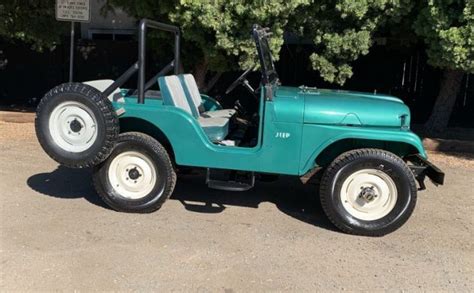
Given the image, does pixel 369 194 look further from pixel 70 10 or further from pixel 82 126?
pixel 70 10

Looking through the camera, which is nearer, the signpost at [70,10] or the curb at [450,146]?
the curb at [450,146]

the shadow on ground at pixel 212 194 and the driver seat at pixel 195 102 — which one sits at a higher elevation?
the driver seat at pixel 195 102

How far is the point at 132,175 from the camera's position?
5.05 metres

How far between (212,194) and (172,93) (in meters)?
1.29

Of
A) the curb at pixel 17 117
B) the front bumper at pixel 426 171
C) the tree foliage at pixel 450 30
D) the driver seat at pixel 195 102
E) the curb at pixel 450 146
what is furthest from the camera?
the curb at pixel 17 117

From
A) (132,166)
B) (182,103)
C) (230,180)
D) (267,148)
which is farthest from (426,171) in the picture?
(132,166)

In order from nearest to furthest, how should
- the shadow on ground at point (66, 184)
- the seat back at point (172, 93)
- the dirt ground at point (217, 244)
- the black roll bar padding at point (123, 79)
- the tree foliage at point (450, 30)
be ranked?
the dirt ground at point (217, 244) → the black roll bar padding at point (123, 79) → the seat back at point (172, 93) → the shadow on ground at point (66, 184) → the tree foliage at point (450, 30)

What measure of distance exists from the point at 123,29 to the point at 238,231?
10.4 meters

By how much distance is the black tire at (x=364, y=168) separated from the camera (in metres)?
4.65

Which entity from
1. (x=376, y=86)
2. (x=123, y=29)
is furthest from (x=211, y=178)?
(x=123, y=29)

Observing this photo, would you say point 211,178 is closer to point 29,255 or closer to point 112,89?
point 112,89

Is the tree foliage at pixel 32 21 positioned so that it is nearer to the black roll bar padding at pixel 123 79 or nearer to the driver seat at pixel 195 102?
the driver seat at pixel 195 102

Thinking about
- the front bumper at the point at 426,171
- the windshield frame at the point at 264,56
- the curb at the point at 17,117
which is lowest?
the curb at the point at 17,117

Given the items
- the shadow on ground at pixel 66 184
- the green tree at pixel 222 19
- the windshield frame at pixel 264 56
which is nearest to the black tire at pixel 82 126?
the shadow on ground at pixel 66 184
